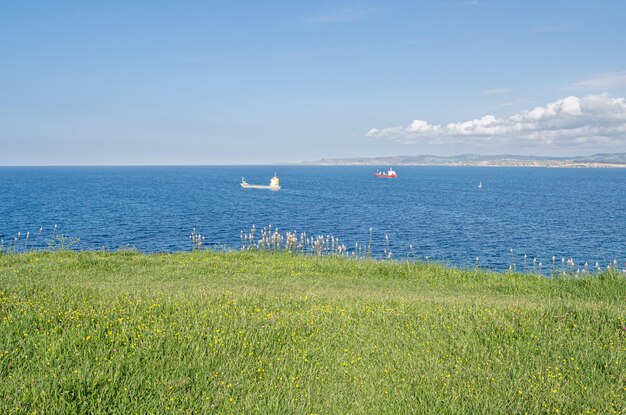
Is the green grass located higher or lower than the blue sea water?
higher

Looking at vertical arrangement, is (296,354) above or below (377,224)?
above

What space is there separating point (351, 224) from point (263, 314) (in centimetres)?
4951

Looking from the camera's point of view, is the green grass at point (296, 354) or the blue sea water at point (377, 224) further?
the blue sea water at point (377, 224)

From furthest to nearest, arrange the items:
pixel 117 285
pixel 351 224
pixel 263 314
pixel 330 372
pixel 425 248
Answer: pixel 351 224
pixel 425 248
pixel 117 285
pixel 263 314
pixel 330 372

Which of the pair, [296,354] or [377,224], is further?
[377,224]

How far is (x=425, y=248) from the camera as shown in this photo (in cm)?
4447

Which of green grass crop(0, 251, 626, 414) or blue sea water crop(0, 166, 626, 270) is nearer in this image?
green grass crop(0, 251, 626, 414)

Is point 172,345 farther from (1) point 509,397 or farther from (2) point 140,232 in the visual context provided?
(2) point 140,232

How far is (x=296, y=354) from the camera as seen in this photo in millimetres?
9469

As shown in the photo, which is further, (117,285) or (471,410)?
(117,285)

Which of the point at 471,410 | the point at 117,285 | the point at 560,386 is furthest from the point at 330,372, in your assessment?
the point at 117,285

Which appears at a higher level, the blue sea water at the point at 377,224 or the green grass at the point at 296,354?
the green grass at the point at 296,354

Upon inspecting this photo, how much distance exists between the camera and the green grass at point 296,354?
24.7 ft

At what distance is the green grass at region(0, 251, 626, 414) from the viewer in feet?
24.7
